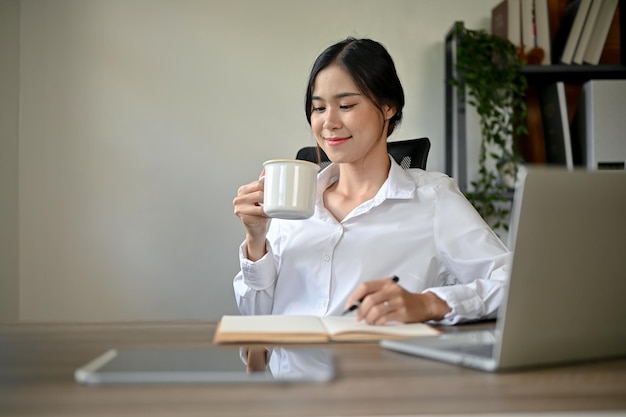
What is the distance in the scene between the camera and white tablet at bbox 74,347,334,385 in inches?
26.8

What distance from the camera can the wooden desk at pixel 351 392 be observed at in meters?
0.57

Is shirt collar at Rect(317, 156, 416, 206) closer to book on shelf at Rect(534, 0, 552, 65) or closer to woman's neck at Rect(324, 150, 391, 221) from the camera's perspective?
woman's neck at Rect(324, 150, 391, 221)

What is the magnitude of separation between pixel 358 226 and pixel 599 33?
154 centimetres

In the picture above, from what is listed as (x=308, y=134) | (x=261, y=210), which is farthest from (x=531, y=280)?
(x=308, y=134)

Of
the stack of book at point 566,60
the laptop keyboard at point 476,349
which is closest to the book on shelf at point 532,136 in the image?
the stack of book at point 566,60

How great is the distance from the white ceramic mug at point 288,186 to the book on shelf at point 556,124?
1.55 meters

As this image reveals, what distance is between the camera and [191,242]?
2775mm

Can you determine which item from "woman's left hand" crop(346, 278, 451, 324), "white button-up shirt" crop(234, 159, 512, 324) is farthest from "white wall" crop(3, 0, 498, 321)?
"woman's left hand" crop(346, 278, 451, 324)

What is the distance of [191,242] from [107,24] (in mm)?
935

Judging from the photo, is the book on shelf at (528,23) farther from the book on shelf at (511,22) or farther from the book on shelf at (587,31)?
the book on shelf at (587,31)

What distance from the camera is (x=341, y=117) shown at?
1.69 metres

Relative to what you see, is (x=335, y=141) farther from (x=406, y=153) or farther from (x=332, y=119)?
(x=406, y=153)

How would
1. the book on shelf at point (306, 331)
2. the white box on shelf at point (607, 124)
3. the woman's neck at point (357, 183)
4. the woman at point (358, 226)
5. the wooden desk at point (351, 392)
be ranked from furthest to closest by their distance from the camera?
1. the white box on shelf at point (607, 124)
2. the woman's neck at point (357, 183)
3. the woman at point (358, 226)
4. the book on shelf at point (306, 331)
5. the wooden desk at point (351, 392)

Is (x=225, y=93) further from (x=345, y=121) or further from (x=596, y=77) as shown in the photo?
(x=596, y=77)
